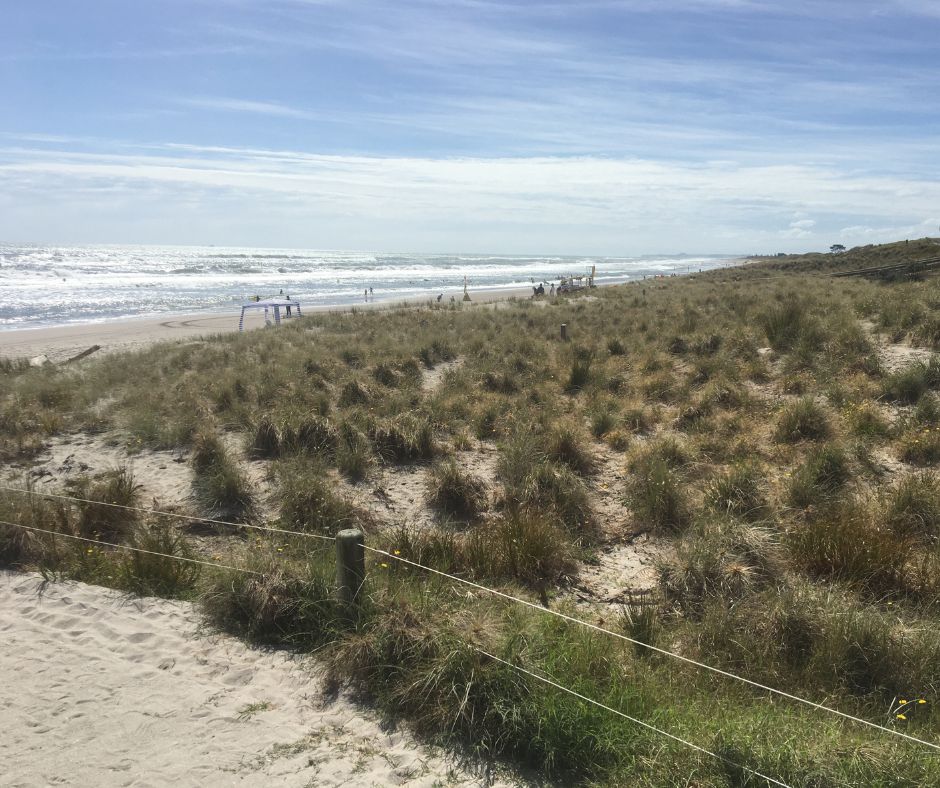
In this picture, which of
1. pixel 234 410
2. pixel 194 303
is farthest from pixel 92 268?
pixel 234 410

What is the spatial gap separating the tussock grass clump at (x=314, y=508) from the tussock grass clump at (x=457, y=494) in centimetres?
90

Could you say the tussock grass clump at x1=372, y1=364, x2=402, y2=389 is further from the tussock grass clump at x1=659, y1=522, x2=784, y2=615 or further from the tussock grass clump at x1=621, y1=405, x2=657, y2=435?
the tussock grass clump at x1=659, y1=522, x2=784, y2=615

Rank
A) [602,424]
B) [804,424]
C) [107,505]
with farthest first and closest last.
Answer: [602,424], [804,424], [107,505]

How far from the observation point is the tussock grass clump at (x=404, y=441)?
366 inches

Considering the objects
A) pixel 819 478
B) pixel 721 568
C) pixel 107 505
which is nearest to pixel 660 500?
pixel 721 568

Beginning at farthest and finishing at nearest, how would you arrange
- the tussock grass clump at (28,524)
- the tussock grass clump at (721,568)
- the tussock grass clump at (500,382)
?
the tussock grass clump at (500,382) < the tussock grass clump at (28,524) < the tussock grass clump at (721,568)

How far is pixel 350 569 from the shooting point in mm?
4793

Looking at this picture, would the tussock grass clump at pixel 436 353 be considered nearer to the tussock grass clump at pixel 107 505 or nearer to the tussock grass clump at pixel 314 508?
the tussock grass clump at pixel 314 508

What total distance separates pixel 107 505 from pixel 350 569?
11.7ft

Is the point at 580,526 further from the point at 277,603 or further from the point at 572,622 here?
the point at 277,603

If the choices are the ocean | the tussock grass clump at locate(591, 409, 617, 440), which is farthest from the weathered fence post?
the ocean

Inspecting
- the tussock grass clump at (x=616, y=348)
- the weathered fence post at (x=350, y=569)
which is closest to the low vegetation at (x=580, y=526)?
the weathered fence post at (x=350, y=569)

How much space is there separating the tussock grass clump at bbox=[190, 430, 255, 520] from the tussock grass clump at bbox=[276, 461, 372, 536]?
0.46 metres

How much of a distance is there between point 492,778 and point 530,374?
33.0ft
